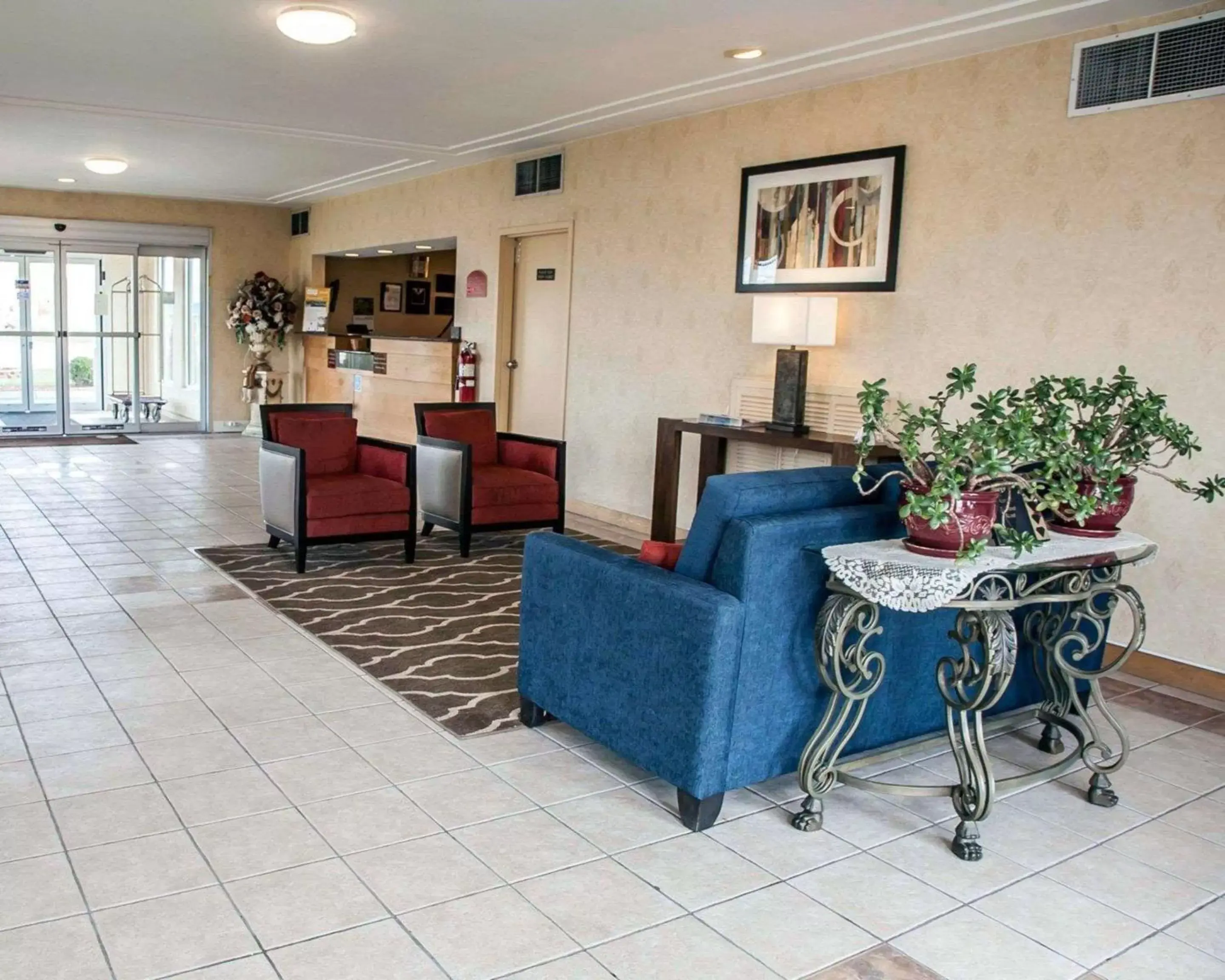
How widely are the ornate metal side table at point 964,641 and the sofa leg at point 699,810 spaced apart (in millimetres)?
238

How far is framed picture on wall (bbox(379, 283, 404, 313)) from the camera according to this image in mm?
12984

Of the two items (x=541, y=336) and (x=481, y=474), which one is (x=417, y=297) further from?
(x=481, y=474)

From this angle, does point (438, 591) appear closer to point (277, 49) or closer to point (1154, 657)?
point (277, 49)

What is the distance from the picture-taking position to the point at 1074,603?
3.39m

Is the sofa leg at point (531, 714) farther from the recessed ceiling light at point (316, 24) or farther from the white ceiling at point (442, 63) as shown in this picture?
the recessed ceiling light at point (316, 24)

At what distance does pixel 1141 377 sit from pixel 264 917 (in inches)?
153

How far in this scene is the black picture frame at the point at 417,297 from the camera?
1294 centimetres

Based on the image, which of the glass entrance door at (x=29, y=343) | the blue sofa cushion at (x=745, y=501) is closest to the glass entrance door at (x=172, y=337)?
the glass entrance door at (x=29, y=343)

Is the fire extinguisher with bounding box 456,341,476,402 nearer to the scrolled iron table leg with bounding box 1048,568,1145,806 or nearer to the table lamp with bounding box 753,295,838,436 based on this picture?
the table lamp with bounding box 753,295,838,436

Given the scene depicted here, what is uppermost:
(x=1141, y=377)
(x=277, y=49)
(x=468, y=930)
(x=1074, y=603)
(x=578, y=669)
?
(x=277, y=49)

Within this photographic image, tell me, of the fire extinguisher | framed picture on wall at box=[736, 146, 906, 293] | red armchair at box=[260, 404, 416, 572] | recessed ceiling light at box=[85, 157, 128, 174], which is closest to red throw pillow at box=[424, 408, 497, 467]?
red armchair at box=[260, 404, 416, 572]

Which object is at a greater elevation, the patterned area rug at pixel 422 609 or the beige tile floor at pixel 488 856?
the patterned area rug at pixel 422 609

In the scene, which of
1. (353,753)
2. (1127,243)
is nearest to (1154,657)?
(1127,243)

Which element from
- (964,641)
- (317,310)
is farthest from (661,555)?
(317,310)
